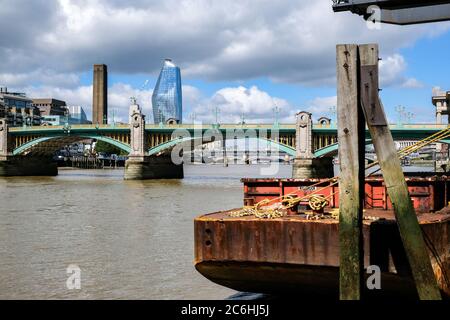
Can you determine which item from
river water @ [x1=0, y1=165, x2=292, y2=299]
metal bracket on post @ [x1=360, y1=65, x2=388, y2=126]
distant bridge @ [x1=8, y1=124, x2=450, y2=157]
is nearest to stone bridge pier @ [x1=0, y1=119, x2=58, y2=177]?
distant bridge @ [x1=8, y1=124, x2=450, y2=157]

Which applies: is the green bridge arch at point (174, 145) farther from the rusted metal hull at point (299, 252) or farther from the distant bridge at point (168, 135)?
the rusted metal hull at point (299, 252)

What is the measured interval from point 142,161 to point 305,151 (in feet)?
71.9

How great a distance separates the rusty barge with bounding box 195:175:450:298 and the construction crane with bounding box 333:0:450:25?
3230 millimetres

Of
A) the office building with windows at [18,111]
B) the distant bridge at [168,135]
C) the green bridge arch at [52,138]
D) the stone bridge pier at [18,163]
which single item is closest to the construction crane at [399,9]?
the distant bridge at [168,135]

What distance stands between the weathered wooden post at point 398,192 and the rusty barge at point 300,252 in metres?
1.06

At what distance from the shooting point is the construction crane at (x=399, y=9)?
988 cm

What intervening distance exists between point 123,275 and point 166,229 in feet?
31.5

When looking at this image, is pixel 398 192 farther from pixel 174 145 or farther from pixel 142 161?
pixel 174 145

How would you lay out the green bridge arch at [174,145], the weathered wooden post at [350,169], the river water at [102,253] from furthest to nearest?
the green bridge arch at [174,145]
the river water at [102,253]
the weathered wooden post at [350,169]

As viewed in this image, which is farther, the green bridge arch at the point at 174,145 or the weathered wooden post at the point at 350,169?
the green bridge arch at the point at 174,145

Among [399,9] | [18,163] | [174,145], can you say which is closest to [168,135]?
[174,145]

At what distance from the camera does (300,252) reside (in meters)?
9.78

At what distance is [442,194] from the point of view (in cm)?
1224
